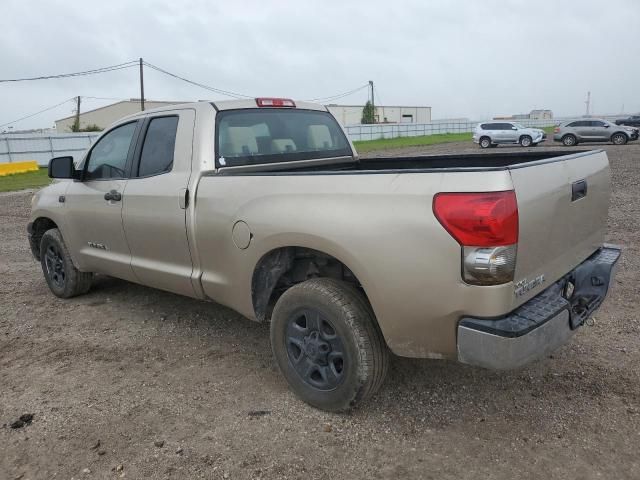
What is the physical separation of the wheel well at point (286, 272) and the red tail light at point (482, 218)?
864mm

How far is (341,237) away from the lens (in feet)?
9.30

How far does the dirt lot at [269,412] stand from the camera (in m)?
2.73

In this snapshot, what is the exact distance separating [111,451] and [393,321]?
167 cm

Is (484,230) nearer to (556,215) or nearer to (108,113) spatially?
(556,215)

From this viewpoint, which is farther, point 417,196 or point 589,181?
point 589,181

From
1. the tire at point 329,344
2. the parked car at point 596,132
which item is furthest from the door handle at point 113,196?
the parked car at point 596,132

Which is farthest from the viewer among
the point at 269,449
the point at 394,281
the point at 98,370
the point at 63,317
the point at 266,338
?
the point at 63,317

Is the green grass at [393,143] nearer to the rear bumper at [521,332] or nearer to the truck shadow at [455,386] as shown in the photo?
the truck shadow at [455,386]

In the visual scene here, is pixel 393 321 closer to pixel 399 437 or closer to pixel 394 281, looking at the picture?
pixel 394 281

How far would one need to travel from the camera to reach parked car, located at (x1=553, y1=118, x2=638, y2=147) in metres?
28.8

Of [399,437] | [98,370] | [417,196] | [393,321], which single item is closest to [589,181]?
[417,196]

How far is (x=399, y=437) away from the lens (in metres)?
2.96

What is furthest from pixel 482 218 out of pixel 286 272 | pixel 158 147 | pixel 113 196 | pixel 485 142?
pixel 485 142

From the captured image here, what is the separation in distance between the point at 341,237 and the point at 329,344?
0.68 m
